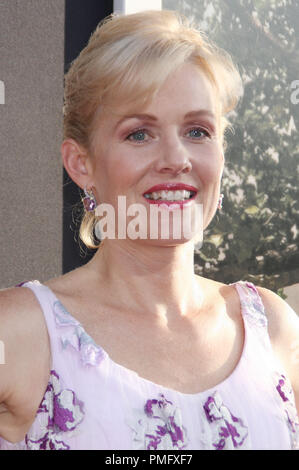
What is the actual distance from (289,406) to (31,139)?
1.24 meters

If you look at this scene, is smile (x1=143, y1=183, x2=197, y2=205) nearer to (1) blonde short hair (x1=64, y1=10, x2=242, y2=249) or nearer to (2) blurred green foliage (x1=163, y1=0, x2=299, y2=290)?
(1) blonde short hair (x1=64, y1=10, x2=242, y2=249)

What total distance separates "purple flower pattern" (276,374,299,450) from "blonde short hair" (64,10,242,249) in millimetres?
600

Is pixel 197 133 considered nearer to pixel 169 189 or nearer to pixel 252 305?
pixel 169 189

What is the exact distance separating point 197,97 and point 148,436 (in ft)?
2.24

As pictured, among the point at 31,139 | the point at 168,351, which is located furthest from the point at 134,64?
the point at 31,139

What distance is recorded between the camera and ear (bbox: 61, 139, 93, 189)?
1.49 metres

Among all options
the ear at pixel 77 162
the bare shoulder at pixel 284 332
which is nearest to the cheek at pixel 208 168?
the ear at pixel 77 162

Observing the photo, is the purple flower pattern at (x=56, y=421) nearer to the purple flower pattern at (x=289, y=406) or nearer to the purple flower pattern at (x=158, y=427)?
the purple flower pattern at (x=158, y=427)

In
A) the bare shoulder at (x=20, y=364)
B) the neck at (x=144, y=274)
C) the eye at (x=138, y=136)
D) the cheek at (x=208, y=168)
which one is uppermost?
the eye at (x=138, y=136)

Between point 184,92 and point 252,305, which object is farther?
point 252,305

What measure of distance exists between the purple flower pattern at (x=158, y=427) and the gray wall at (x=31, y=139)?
3.20 ft

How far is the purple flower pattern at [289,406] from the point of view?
1405 millimetres

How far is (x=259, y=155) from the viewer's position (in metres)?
2.61
